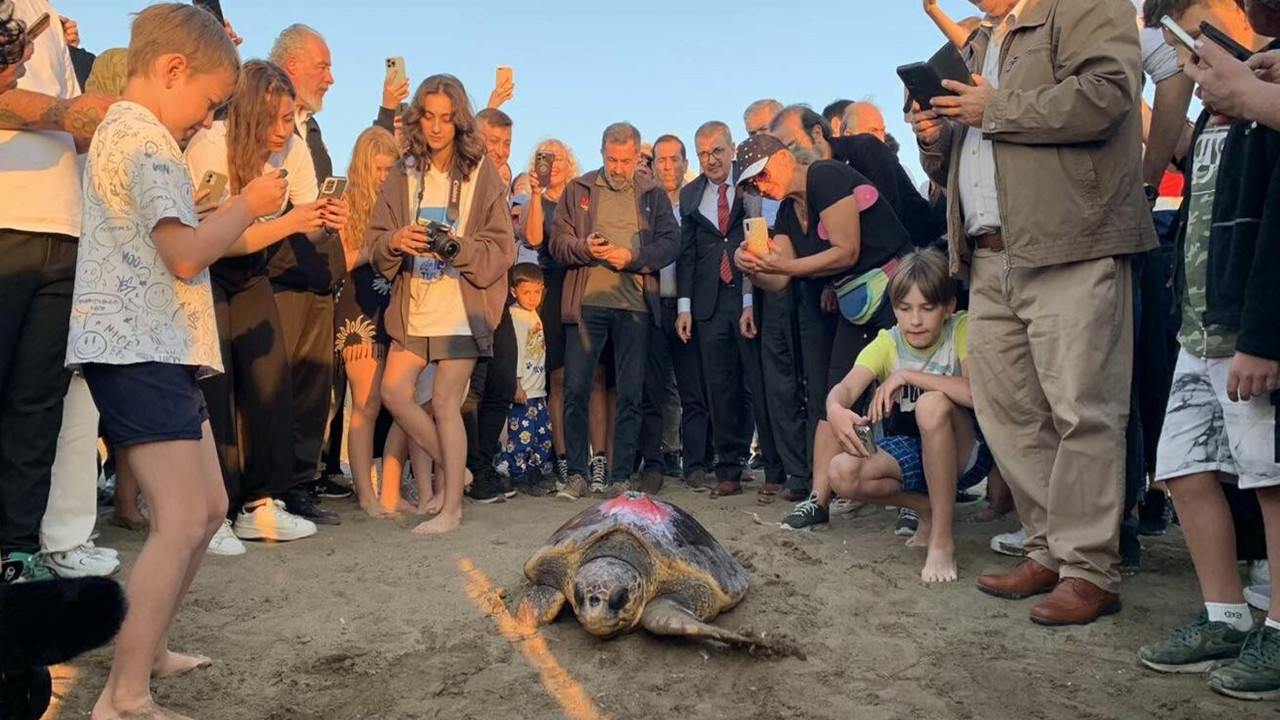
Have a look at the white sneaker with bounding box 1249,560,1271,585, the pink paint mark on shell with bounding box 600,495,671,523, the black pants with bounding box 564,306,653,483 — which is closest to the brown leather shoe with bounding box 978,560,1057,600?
the white sneaker with bounding box 1249,560,1271,585

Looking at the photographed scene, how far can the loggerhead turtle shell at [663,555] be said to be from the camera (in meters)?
3.25

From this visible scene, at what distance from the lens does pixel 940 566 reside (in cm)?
366

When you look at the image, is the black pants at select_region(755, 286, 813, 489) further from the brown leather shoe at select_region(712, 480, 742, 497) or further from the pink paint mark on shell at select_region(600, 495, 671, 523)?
Answer: the pink paint mark on shell at select_region(600, 495, 671, 523)

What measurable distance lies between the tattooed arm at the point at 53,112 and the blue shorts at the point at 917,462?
3.20 metres

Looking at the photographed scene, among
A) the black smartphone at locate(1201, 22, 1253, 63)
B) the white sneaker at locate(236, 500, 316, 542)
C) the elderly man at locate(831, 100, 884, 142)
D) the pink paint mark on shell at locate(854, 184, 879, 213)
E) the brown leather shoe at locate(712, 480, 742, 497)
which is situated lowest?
the brown leather shoe at locate(712, 480, 742, 497)

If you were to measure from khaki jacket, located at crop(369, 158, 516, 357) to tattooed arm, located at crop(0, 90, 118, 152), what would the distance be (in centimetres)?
161

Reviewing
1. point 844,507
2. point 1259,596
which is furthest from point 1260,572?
point 844,507

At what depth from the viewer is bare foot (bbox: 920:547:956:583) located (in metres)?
3.61

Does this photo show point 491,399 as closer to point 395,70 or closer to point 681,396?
point 681,396

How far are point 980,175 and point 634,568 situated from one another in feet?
6.18

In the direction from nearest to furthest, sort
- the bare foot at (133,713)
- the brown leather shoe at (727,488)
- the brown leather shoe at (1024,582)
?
1. the bare foot at (133,713)
2. the brown leather shoe at (1024,582)
3. the brown leather shoe at (727,488)

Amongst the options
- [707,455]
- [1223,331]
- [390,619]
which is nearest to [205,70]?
[390,619]

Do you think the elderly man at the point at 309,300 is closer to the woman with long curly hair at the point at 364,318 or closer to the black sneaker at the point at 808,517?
the woman with long curly hair at the point at 364,318

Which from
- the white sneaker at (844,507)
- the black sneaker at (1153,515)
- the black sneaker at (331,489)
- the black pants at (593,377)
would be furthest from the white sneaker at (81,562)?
the black sneaker at (1153,515)
